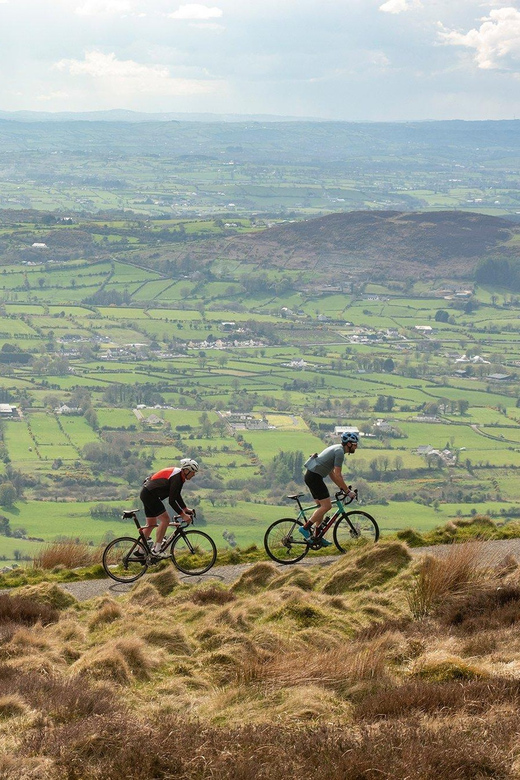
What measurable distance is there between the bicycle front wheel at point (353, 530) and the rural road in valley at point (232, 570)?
25 centimetres

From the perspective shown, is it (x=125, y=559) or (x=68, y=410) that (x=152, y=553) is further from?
(x=68, y=410)

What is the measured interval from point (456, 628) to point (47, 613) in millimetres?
4672

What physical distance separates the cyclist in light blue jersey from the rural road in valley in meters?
0.57

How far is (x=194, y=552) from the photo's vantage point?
45.3 feet

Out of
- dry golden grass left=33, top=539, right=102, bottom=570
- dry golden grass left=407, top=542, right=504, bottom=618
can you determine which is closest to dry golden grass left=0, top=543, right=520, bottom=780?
dry golden grass left=407, top=542, right=504, bottom=618

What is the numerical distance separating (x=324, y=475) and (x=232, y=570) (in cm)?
191

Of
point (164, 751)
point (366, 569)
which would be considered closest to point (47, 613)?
point (366, 569)

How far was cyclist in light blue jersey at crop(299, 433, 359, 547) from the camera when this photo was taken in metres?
13.2

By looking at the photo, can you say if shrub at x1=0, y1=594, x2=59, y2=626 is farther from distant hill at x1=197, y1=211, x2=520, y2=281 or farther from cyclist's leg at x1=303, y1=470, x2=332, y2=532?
distant hill at x1=197, y1=211, x2=520, y2=281

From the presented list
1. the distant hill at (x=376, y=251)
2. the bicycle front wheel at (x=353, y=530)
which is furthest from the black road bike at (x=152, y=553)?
the distant hill at (x=376, y=251)

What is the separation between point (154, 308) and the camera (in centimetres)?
14838

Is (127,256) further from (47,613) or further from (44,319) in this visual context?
(47,613)

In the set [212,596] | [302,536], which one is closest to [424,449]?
[302,536]

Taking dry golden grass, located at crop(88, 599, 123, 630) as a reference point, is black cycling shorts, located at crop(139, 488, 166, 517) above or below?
above
